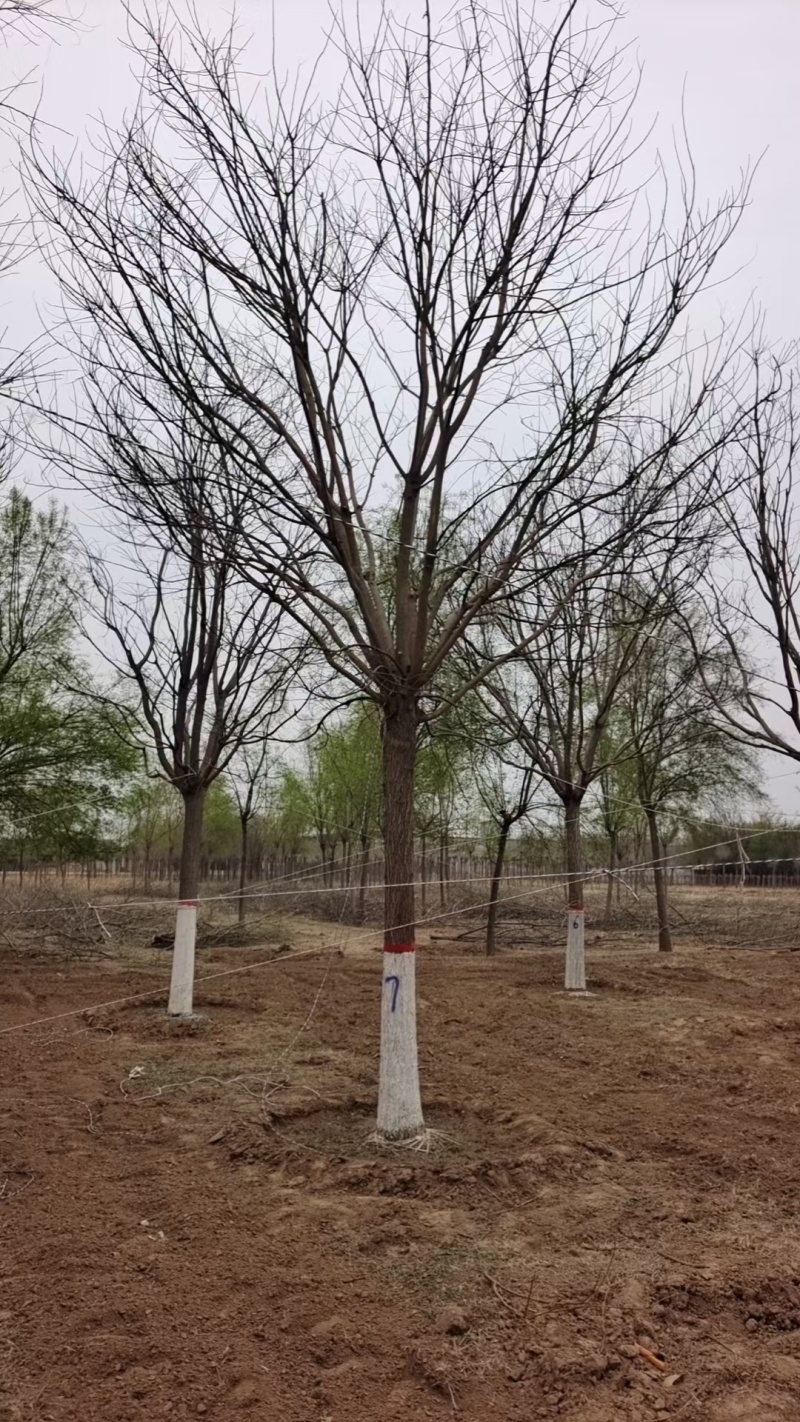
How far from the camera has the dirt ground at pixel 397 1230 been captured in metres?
2.91

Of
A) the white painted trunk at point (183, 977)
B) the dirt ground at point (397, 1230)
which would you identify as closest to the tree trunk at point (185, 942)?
the white painted trunk at point (183, 977)

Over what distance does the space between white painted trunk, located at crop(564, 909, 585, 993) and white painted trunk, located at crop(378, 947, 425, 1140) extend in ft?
19.5

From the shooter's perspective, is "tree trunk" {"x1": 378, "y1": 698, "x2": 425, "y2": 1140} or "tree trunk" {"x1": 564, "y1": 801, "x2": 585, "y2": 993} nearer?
"tree trunk" {"x1": 378, "y1": 698, "x2": 425, "y2": 1140}

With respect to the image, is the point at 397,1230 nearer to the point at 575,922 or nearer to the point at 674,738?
the point at 575,922

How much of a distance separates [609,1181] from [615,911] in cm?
1779

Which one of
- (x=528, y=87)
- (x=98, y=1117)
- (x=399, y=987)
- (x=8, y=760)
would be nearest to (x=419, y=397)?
(x=528, y=87)

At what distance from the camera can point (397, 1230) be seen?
4.02m

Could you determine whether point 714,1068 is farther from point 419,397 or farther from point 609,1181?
point 419,397

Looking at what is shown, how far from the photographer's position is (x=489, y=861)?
71.6 feet

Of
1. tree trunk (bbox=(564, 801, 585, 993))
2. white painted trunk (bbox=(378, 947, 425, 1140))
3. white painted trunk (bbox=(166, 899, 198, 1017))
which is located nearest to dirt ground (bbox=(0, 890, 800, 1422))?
white painted trunk (bbox=(378, 947, 425, 1140))

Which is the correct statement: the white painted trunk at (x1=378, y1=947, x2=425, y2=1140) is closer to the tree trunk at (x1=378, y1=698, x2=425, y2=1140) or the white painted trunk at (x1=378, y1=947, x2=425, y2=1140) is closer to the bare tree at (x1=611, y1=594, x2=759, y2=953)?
the tree trunk at (x1=378, y1=698, x2=425, y2=1140)

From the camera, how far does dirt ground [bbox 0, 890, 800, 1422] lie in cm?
291

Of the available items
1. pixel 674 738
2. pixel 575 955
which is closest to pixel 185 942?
pixel 575 955

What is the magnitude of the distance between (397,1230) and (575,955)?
7.31 m
